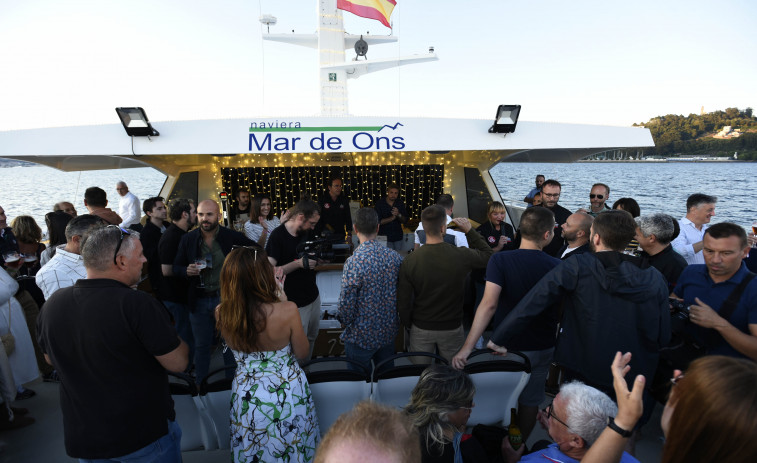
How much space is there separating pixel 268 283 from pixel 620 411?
1.53m

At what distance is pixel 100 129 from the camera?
12.1 ft

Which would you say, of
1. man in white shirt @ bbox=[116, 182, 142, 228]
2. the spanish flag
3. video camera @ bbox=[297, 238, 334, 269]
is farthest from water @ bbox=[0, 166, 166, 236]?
the spanish flag

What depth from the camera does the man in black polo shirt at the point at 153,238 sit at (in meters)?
3.51

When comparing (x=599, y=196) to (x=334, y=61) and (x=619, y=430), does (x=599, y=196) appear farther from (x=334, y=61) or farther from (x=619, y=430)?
(x=334, y=61)

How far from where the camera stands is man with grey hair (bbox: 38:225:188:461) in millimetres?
1588

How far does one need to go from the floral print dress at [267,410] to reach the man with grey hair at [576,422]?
1.13 m

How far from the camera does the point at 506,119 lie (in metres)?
3.81

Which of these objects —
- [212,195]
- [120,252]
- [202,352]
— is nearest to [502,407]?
[120,252]

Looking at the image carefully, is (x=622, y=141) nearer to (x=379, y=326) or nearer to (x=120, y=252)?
(x=379, y=326)

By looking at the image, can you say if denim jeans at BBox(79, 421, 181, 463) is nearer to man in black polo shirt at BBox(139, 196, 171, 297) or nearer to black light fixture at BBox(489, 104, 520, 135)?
man in black polo shirt at BBox(139, 196, 171, 297)

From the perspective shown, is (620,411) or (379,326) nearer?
(620,411)

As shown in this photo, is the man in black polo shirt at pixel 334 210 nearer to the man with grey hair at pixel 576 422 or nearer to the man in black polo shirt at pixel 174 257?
the man in black polo shirt at pixel 174 257

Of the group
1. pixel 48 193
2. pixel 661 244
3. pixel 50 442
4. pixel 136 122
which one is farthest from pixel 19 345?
pixel 48 193

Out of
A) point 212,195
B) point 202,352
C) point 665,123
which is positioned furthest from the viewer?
point 665,123
